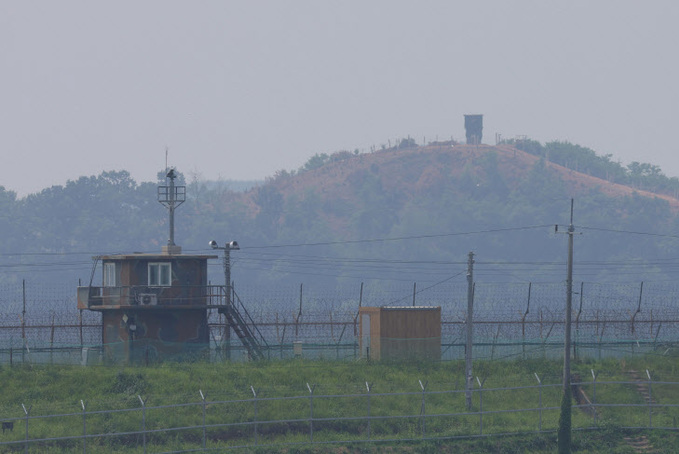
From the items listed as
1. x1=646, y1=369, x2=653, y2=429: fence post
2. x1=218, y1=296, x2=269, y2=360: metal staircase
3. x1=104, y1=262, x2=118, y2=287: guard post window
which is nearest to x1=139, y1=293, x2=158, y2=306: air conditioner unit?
x1=104, y1=262, x2=118, y2=287: guard post window

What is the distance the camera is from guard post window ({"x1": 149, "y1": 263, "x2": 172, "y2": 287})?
5325 cm

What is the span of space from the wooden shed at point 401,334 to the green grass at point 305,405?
74.0 inches

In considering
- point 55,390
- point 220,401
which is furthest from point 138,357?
point 220,401

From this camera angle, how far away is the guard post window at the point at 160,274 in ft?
175

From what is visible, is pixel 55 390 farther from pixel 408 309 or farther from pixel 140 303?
pixel 408 309

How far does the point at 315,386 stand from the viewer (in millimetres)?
46188

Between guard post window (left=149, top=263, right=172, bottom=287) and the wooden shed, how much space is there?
8.49 meters

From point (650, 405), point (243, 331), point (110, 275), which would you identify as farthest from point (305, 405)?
point (110, 275)

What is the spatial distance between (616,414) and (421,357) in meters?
9.40

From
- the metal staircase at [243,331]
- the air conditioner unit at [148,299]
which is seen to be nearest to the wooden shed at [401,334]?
the metal staircase at [243,331]

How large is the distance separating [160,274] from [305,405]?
12.3m

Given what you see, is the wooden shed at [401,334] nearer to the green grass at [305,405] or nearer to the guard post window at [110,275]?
the green grass at [305,405]

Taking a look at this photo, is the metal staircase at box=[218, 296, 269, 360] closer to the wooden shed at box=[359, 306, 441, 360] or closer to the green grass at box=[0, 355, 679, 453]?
the green grass at box=[0, 355, 679, 453]

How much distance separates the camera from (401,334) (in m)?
52.7
